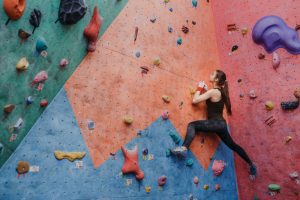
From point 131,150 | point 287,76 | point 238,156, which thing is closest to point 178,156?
point 131,150

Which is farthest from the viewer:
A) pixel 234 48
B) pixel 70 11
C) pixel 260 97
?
pixel 234 48

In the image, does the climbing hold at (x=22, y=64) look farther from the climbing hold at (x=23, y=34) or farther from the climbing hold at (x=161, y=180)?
the climbing hold at (x=161, y=180)

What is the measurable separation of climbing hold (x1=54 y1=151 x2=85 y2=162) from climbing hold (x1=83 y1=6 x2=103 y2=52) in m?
0.91

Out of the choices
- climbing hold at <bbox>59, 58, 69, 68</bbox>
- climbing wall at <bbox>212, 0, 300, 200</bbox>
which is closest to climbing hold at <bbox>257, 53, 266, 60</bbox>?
climbing wall at <bbox>212, 0, 300, 200</bbox>

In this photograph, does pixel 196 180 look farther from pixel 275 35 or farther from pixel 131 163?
pixel 275 35

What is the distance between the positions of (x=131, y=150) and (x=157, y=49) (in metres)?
1.12

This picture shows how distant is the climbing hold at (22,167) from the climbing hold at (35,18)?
1014 millimetres

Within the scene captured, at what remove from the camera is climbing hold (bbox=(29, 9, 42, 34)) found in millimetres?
2814

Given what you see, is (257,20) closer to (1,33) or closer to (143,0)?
(143,0)

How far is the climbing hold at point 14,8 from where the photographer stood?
8.59ft

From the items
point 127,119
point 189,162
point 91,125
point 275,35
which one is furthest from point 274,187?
point 91,125

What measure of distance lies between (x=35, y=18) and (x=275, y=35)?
2629 mm

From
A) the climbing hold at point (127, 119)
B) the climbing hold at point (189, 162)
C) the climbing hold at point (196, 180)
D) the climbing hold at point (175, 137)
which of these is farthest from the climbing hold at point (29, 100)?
the climbing hold at point (196, 180)

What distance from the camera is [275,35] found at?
417cm
